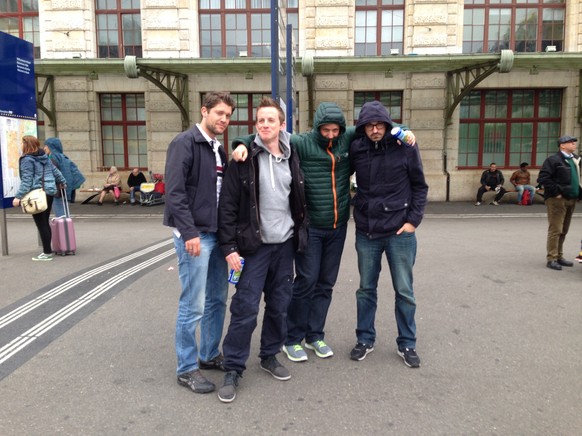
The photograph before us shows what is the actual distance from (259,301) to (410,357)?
1.22m

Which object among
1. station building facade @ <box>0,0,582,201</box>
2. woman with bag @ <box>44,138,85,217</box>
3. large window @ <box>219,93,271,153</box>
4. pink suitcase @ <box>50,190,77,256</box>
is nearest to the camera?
pink suitcase @ <box>50,190,77,256</box>

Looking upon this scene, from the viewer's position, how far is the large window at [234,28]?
16547 mm

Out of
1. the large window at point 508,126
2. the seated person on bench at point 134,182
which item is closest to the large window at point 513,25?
the large window at point 508,126

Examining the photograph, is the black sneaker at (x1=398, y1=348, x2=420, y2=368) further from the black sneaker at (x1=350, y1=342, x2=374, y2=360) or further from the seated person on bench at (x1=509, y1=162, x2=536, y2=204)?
the seated person on bench at (x1=509, y1=162, x2=536, y2=204)

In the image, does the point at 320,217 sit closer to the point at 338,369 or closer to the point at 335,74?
the point at 338,369

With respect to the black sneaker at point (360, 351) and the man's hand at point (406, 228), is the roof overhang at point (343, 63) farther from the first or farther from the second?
the black sneaker at point (360, 351)

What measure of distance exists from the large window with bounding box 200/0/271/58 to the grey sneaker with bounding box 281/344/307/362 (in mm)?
14328

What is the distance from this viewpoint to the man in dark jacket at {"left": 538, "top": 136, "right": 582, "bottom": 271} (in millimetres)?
6641

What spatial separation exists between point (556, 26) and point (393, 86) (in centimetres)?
570

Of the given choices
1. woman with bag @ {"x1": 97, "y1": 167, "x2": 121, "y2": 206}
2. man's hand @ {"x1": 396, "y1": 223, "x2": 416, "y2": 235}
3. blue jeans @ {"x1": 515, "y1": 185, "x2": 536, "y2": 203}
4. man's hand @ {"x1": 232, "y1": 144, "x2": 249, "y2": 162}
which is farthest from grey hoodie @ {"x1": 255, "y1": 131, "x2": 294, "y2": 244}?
blue jeans @ {"x1": 515, "y1": 185, "x2": 536, "y2": 203}

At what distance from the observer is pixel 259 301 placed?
323 centimetres

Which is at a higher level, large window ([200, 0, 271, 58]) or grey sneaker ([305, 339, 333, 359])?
large window ([200, 0, 271, 58])

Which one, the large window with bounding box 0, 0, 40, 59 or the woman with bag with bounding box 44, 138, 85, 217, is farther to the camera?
the large window with bounding box 0, 0, 40, 59

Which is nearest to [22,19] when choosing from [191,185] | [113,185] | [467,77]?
[113,185]
